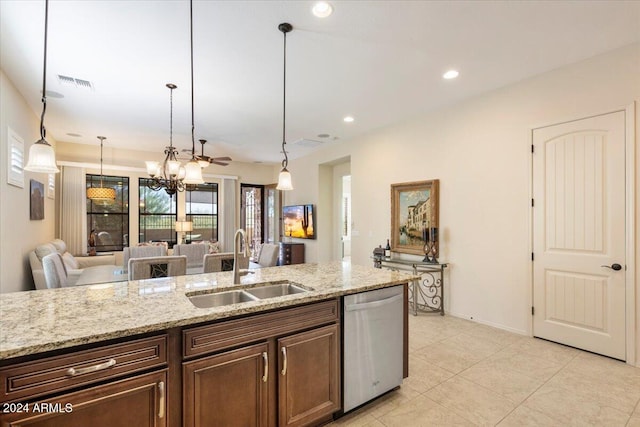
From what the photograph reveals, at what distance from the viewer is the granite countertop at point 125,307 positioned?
1190mm

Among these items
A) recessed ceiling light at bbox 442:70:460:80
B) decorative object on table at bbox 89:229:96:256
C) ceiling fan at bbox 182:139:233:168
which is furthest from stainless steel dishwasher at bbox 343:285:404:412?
decorative object on table at bbox 89:229:96:256

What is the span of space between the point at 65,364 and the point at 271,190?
7.57 m

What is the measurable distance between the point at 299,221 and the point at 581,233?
5413 mm

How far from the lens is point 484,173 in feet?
12.4

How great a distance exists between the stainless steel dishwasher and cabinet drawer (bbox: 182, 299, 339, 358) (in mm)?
182

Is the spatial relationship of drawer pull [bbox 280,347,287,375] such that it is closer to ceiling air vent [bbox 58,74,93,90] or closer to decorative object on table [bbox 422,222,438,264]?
decorative object on table [bbox 422,222,438,264]

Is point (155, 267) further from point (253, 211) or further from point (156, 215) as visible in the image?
point (253, 211)

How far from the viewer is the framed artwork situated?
14.1 feet

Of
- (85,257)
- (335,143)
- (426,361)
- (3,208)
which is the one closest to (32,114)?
(3,208)

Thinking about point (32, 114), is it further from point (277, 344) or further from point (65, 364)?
point (277, 344)

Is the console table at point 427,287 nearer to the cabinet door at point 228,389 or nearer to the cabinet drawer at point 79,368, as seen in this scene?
the cabinet door at point 228,389

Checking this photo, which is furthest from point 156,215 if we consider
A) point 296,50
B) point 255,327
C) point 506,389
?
point 506,389

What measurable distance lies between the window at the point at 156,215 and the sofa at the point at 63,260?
122cm

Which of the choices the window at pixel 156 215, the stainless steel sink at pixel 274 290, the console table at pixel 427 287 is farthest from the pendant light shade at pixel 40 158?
the window at pixel 156 215
